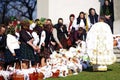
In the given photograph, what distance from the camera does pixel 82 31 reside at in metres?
16.1

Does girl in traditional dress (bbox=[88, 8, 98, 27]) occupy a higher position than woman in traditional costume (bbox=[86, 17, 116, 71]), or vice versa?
girl in traditional dress (bbox=[88, 8, 98, 27])

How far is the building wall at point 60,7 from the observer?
62.4 ft

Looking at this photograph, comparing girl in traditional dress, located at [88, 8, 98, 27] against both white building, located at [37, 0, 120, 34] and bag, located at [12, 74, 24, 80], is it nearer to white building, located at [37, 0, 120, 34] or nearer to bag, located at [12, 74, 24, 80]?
white building, located at [37, 0, 120, 34]

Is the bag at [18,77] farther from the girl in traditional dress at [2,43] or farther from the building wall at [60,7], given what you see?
the building wall at [60,7]

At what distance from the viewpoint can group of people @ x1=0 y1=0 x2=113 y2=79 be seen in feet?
43.1

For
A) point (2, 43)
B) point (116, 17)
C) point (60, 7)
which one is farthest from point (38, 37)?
point (116, 17)

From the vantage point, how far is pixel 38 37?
1482 cm

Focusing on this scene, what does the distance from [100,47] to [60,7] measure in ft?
18.4

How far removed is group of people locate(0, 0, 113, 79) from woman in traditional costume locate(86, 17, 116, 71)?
1.82 ft

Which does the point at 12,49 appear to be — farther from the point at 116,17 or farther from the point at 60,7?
the point at 116,17

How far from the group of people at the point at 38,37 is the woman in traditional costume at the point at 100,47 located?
0.56 m

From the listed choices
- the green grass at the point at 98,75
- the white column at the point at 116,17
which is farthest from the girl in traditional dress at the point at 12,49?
the white column at the point at 116,17

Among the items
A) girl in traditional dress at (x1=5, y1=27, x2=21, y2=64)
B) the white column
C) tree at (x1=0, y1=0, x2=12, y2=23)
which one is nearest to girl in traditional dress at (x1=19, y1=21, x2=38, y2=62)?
girl in traditional dress at (x1=5, y1=27, x2=21, y2=64)

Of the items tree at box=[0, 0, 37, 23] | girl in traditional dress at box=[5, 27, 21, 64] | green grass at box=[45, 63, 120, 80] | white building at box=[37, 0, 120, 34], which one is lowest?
green grass at box=[45, 63, 120, 80]
